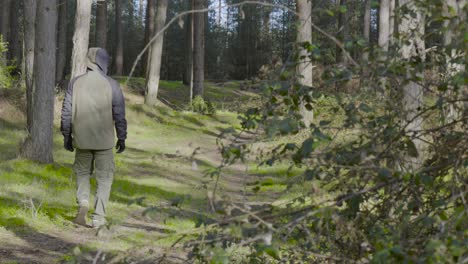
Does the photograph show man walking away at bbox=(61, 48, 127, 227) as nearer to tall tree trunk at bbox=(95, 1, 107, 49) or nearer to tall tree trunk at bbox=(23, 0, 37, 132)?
tall tree trunk at bbox=(23, 0, 37, 132)

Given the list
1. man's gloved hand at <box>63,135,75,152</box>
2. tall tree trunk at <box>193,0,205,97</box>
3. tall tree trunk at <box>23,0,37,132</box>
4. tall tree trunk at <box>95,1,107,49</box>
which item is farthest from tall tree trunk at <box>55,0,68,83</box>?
man's gloved hand at <box>63,135,75,152</box>

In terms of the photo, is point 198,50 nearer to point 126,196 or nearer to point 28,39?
point 28,39

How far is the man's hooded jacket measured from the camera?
25.0 ft

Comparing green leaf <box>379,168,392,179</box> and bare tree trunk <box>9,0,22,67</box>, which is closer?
green leaf <box>379,168,392,179</box>

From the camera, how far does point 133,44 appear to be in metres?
57.4

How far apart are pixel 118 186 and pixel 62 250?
171 inches

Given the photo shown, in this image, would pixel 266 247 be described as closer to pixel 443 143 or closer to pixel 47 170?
pixel 443 143

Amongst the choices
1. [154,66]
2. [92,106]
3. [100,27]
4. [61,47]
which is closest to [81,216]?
[92,106]

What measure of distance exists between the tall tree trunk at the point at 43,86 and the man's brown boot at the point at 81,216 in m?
3.60

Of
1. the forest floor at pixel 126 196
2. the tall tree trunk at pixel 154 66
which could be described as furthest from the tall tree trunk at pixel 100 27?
the forest floor at pixel 126 196

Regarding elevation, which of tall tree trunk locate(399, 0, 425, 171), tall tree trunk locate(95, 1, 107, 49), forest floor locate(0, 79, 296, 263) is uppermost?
tall tree trunk locate(95, 1, 107, 49)

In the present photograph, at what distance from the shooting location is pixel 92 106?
763 cm

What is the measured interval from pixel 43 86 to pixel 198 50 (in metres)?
14.6

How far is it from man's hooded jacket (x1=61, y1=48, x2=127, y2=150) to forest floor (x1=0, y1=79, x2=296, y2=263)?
1.00 meters
